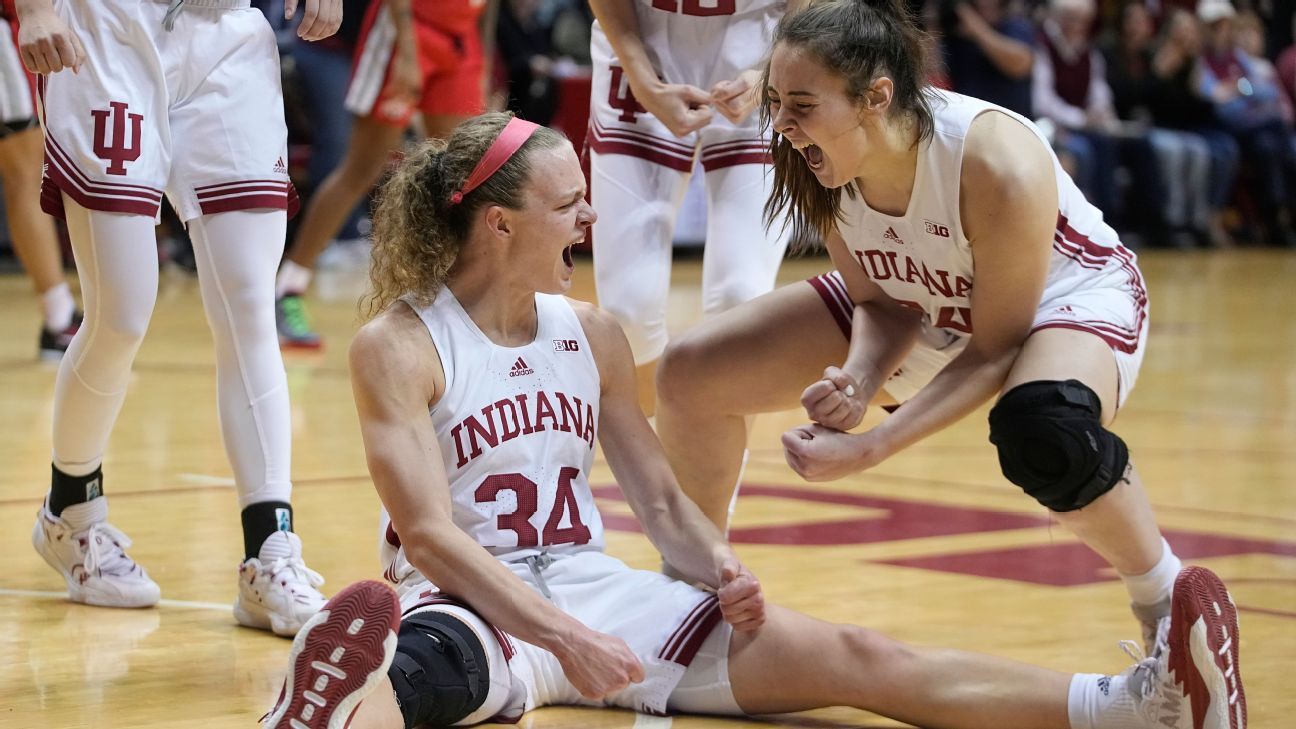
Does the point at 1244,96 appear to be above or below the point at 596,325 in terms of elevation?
below

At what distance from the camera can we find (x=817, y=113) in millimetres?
2795

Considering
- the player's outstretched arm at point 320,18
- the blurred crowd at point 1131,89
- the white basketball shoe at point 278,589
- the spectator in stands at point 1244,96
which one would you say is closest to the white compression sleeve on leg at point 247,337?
the white basketball shoe at point 278,589

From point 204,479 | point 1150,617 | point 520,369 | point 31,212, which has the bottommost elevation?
point 31,212

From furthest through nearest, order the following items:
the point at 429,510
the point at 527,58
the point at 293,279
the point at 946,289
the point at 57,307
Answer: the point at 527,58 < the point at 293,279 < the point at 57,307 < the point at 946,289 < the point at 429,510

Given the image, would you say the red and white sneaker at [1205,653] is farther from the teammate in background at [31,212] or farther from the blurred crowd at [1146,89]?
the blurred crowd at [1146,89]

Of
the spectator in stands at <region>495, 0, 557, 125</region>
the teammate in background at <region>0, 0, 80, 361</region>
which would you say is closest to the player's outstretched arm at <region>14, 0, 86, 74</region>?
the teammate in background at <region>0, 0, 80, 361</region>

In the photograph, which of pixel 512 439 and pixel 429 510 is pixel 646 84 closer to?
pixel 512 439

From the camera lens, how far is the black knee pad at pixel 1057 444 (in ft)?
8.77

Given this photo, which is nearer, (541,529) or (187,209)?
(541,529)

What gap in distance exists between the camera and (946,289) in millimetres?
3008

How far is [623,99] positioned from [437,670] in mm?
1793

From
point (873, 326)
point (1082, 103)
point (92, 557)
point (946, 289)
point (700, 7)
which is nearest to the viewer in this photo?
point (946, 289)

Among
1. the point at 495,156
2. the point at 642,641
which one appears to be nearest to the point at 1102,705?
the point at 642,641

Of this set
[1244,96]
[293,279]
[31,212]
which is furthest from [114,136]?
[1244,96]
